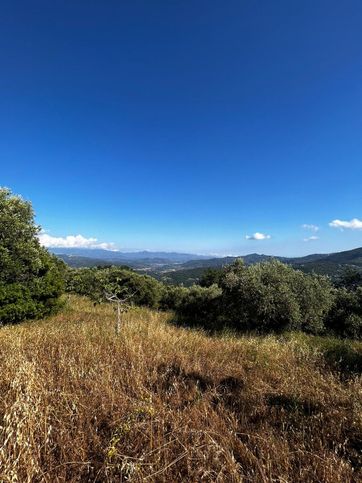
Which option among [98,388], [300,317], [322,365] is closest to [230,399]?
[98,388]

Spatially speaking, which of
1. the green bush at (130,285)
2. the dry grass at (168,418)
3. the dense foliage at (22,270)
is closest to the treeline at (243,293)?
the dense foliage at (22,270)

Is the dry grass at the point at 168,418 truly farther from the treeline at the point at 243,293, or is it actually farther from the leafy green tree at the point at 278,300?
the leafy green tree at the point at 278,300

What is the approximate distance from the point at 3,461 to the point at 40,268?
1397 cm

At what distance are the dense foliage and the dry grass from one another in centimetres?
809

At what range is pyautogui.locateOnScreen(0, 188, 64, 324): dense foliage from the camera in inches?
495

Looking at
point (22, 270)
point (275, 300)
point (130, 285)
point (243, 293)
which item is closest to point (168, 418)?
point (275, 300)

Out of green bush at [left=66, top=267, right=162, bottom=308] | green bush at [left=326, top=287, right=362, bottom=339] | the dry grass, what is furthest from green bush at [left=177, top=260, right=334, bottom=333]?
green bush at [left=66, top=267, right=162, bottom=308]

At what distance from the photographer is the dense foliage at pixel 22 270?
41.3 ft

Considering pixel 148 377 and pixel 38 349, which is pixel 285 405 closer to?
pixel 148 377

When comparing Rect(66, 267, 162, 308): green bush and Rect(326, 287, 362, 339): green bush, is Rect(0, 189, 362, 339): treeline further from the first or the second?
Rect(66, 267, 162, 308): green bush

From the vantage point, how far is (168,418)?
10.5 feet

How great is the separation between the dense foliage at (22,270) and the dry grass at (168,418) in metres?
8.09

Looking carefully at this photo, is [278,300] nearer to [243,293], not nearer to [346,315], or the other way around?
[243,293]

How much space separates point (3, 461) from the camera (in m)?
2.19
